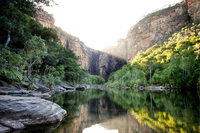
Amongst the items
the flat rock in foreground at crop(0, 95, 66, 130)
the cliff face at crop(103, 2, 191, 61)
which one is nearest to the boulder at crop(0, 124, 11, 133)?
the flat rock in foreground at crop(0, 95, 66, 130)

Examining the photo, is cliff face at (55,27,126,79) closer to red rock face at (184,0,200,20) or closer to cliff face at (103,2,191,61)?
cliff face at (103,2,191,61)

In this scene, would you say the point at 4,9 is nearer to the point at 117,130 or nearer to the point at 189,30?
the point at 117,130

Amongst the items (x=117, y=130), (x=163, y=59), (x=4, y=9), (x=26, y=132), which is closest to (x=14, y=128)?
(x=26, y=132)

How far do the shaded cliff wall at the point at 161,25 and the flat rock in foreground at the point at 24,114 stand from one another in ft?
183

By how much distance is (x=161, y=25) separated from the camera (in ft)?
197

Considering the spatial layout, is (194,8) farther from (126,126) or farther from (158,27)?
(126,126)

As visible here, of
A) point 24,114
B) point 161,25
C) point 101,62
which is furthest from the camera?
point 101,62

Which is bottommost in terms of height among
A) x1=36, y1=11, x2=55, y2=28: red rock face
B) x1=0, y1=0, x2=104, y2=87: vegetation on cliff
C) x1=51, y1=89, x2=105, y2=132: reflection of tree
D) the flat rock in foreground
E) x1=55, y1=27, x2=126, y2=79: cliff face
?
x1=51, y1=89, x2=105, y2=132: reflection of tree

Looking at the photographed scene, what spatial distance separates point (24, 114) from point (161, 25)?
6933 centimetres

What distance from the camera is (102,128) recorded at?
3215 mm

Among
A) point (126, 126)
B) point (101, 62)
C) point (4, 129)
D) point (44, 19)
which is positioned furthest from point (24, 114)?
point (101, 62)

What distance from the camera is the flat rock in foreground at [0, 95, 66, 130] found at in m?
2.88

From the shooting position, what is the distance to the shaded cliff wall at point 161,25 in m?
47.4

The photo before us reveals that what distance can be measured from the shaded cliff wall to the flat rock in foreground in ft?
183
